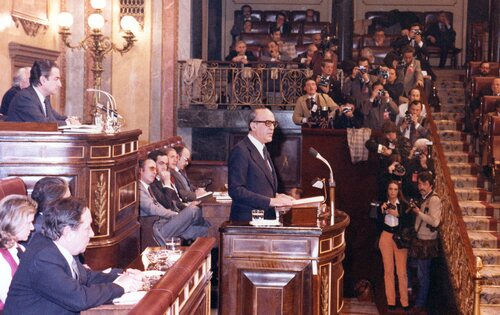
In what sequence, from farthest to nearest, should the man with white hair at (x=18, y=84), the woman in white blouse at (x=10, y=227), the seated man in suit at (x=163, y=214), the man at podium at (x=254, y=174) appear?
the seated man in suit at (x=163, y=214)
the man with white hair at (x=18, y=84)
the man at podium at (x=254, y=174)
the woman in white blouse at (x=10, y=227)

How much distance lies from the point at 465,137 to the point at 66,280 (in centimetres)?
851

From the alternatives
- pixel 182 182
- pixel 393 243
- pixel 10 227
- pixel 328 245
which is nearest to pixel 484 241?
pixel 393 243

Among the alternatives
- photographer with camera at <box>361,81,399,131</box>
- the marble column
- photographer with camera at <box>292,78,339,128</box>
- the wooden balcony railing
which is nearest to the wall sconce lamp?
→ the wooden balcony railing

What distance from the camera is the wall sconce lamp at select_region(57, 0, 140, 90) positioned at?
9898 millimetres

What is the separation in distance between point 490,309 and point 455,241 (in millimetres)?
741

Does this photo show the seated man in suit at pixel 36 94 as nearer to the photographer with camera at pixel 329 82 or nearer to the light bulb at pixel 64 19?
the light bulb at pixel 64 19

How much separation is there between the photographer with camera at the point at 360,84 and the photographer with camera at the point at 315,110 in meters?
0.34

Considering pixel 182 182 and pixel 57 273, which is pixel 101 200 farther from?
pixel 57 273

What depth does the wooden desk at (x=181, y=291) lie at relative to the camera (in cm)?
306

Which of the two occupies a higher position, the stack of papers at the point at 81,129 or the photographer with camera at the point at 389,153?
the stack of papers at the point at 81,129

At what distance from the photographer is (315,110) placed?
10.2m

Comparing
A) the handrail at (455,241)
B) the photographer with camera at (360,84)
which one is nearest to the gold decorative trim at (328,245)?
the handrail at (455,241)

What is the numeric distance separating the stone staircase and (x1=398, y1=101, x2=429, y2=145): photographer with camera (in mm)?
817

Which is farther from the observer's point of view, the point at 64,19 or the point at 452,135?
the point at 452,135
